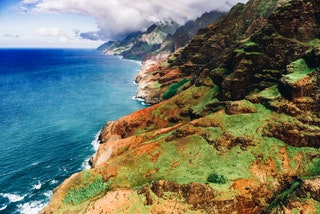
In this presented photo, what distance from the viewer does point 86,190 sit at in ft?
161

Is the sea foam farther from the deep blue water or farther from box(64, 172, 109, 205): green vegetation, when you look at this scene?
box(64, 172, 109, 205): green vegetation

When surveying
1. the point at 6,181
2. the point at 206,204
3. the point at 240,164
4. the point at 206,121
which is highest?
the point at 206,121

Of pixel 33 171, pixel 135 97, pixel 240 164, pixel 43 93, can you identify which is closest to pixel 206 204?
pixel 240 164

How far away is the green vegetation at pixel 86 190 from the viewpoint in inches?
1877

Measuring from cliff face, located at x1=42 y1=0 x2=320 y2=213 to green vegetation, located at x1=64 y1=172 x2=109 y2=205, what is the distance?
19cm

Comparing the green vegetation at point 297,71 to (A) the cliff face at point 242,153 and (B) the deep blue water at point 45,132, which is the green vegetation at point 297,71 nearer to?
(A) the cliff face at point 242,153

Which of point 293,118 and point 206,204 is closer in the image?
point 206,204

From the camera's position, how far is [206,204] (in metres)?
37.8

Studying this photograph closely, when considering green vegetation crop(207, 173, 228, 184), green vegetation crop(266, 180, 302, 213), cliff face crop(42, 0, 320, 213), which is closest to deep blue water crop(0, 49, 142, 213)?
cliff face crop(42, 0, 320, 213)

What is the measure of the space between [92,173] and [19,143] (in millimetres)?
42981

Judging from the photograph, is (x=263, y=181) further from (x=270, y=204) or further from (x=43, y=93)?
(x=43, y=93)

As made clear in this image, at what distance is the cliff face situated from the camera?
38812mm

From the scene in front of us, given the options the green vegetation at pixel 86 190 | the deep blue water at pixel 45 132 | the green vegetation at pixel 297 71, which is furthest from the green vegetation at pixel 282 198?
the deep blue water at pixel 45 132

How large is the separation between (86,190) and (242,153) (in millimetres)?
27425
